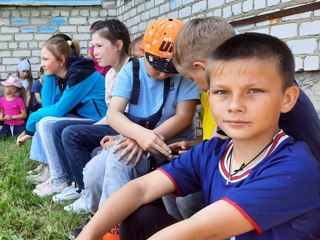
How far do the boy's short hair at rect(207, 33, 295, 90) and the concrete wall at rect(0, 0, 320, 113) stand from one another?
2039mm

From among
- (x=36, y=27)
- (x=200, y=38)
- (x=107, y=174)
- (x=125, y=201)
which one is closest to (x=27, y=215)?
(x=107, y=174)

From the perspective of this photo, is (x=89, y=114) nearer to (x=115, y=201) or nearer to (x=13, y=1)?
(x=115, y=201)

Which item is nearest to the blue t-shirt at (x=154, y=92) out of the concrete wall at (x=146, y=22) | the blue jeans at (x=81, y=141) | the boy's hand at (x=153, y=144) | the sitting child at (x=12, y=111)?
the boy's hand at (x=153, y=144)

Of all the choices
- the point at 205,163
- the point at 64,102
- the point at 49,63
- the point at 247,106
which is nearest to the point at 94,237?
the point at 205,163

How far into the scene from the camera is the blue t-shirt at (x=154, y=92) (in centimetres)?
216

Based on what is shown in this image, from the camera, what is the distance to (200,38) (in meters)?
1.75

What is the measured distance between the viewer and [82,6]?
891 cm

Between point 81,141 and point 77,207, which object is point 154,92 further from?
point 77,207

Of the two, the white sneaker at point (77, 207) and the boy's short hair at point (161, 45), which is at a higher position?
the boy's short hair at point (161, 45)

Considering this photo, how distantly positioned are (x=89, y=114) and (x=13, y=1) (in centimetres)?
639

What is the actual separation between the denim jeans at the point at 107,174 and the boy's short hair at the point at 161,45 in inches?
17.1

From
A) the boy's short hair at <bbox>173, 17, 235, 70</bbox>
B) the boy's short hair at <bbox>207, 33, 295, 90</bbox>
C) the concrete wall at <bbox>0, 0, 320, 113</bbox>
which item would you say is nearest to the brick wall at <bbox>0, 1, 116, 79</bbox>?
the concrete wall at <bbox>0, 0, 320, 113</bbox>

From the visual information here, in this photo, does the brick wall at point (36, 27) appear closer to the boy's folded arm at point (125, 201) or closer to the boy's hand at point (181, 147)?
the boy's hand at point (181, 147)

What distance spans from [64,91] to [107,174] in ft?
5.10
